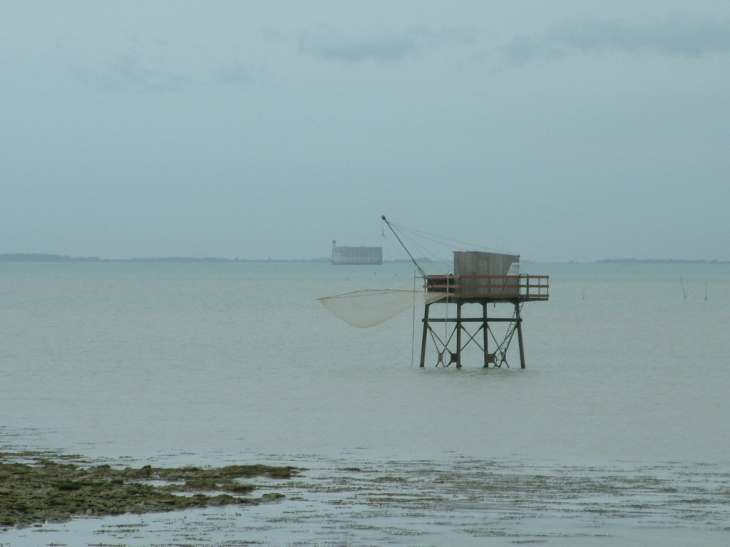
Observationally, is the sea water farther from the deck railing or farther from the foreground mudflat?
the deck railing

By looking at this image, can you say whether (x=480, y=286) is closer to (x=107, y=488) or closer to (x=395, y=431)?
(x=395, y=431)

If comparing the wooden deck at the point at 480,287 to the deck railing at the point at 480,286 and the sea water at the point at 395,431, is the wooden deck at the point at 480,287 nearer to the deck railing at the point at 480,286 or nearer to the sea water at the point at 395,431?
the deck railing at the point at 480,286

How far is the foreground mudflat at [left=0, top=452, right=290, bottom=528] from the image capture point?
53.3 feet

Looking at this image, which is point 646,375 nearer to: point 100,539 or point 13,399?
point 13,399

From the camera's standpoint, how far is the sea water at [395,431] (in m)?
15.7

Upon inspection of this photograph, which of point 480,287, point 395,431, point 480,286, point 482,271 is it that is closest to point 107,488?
point 395,431

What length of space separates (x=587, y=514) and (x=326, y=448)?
923 centimetres

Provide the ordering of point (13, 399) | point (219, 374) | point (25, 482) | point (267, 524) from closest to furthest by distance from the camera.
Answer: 1. point (267, 524)
2. point (25, 482)
3. point (13, 399)
4. point (219, 374)

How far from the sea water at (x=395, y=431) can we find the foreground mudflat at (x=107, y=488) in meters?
0.53

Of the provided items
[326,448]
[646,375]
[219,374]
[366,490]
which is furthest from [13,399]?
[646,375]

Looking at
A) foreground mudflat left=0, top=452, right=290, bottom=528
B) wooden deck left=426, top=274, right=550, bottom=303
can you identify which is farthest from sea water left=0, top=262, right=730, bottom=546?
wooden deck left=426, top=274, right=550, bottom=303

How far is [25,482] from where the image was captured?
18125mm

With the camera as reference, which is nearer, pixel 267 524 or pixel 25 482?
pixel 267 524

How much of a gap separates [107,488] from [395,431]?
11.3 metres
